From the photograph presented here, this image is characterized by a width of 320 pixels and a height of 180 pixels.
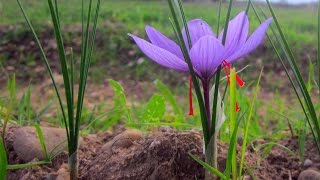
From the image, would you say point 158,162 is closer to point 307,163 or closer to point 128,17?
point 307,163

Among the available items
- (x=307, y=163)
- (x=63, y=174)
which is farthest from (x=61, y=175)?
(x=307, y=163)

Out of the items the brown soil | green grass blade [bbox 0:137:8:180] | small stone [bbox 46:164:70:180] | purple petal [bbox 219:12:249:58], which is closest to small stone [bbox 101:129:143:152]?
the brown soil

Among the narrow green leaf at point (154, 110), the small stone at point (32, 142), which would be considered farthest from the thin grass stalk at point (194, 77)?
the narrow green leaf at point (154, 110)

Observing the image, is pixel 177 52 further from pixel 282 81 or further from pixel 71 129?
pixel 282 81

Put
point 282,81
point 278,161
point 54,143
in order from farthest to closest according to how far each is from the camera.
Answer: point 282,81 → point 278,161 → point 54,143

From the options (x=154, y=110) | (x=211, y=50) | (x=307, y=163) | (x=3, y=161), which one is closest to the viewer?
(x=211, y=50)

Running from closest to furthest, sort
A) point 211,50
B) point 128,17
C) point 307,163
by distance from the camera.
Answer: point 211,50 < point 307,163 < point 128,17

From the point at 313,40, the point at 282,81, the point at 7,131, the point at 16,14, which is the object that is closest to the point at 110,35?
the point at 16,14
